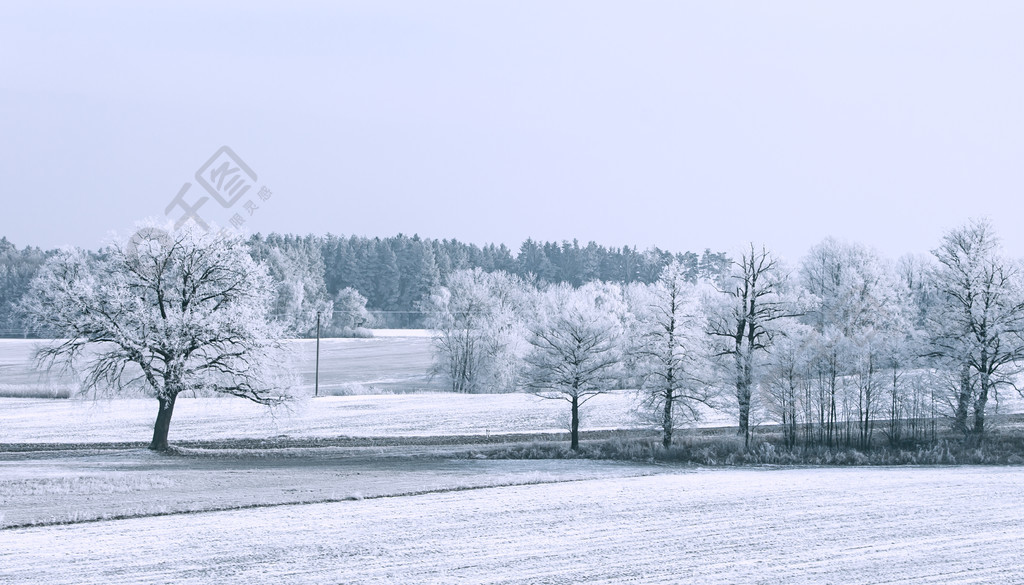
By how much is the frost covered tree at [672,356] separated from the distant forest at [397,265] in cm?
7518

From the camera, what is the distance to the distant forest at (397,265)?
124 m

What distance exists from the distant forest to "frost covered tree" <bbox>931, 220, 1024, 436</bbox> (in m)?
72.9

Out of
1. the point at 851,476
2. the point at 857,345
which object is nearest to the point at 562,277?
the point at 857,345

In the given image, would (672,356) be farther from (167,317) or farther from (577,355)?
(167,317)

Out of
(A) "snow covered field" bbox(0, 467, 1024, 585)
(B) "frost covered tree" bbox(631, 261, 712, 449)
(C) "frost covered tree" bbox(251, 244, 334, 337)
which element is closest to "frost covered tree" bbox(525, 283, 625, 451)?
(B) "frost covered tree" bbox(631, 261, 712, 449)

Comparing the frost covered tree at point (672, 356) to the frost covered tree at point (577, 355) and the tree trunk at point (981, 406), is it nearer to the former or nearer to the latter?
the frost covered tree at point (577, 355)

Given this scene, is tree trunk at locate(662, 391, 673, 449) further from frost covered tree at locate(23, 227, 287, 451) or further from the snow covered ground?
frost covered tree at locate(23, 227, 287, 451)

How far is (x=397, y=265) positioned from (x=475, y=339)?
2645 inches

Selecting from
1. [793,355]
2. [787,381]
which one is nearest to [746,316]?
[793,355]

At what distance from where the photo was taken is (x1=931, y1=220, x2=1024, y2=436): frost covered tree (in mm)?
39438

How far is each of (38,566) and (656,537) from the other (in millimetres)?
12050

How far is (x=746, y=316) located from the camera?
4331cm

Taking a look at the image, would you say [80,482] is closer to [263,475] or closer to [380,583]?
[263,475]

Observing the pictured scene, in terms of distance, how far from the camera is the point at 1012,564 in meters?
15.9
